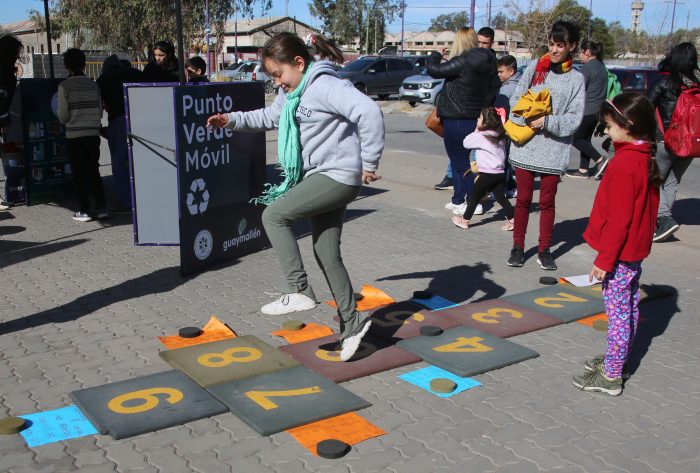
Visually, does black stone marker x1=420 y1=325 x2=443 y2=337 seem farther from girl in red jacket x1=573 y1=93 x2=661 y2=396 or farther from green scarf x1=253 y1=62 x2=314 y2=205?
green scarf x1=253 y1=62 x2=314 y2=205

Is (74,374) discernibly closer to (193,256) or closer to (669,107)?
(193,256)

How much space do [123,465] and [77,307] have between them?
8.17 feet

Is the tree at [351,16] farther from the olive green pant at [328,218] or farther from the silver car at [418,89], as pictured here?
the olive green pant at [328,218]

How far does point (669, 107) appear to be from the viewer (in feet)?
25.7

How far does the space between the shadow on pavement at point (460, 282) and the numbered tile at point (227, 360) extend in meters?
1.85

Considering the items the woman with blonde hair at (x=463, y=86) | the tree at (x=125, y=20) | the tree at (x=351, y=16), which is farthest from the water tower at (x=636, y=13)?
the woman with blonde hair at (x=463, y=86)

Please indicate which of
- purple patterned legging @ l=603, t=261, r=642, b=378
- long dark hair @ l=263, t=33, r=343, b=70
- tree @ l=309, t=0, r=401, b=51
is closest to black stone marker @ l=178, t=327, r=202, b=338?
long dark hair @ l=263, t=33, r=343, b=70

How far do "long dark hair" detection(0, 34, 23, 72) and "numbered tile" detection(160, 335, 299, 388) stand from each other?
3822 millimetres

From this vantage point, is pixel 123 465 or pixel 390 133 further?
pixel 390 133

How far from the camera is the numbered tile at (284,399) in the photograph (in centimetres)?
370

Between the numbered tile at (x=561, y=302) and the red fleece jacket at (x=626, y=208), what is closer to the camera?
the red fleece jacket at (x=626, y=208)

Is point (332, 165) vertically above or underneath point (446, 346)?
above

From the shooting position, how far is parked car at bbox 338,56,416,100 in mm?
30875

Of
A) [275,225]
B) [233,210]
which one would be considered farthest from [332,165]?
[233,210]
